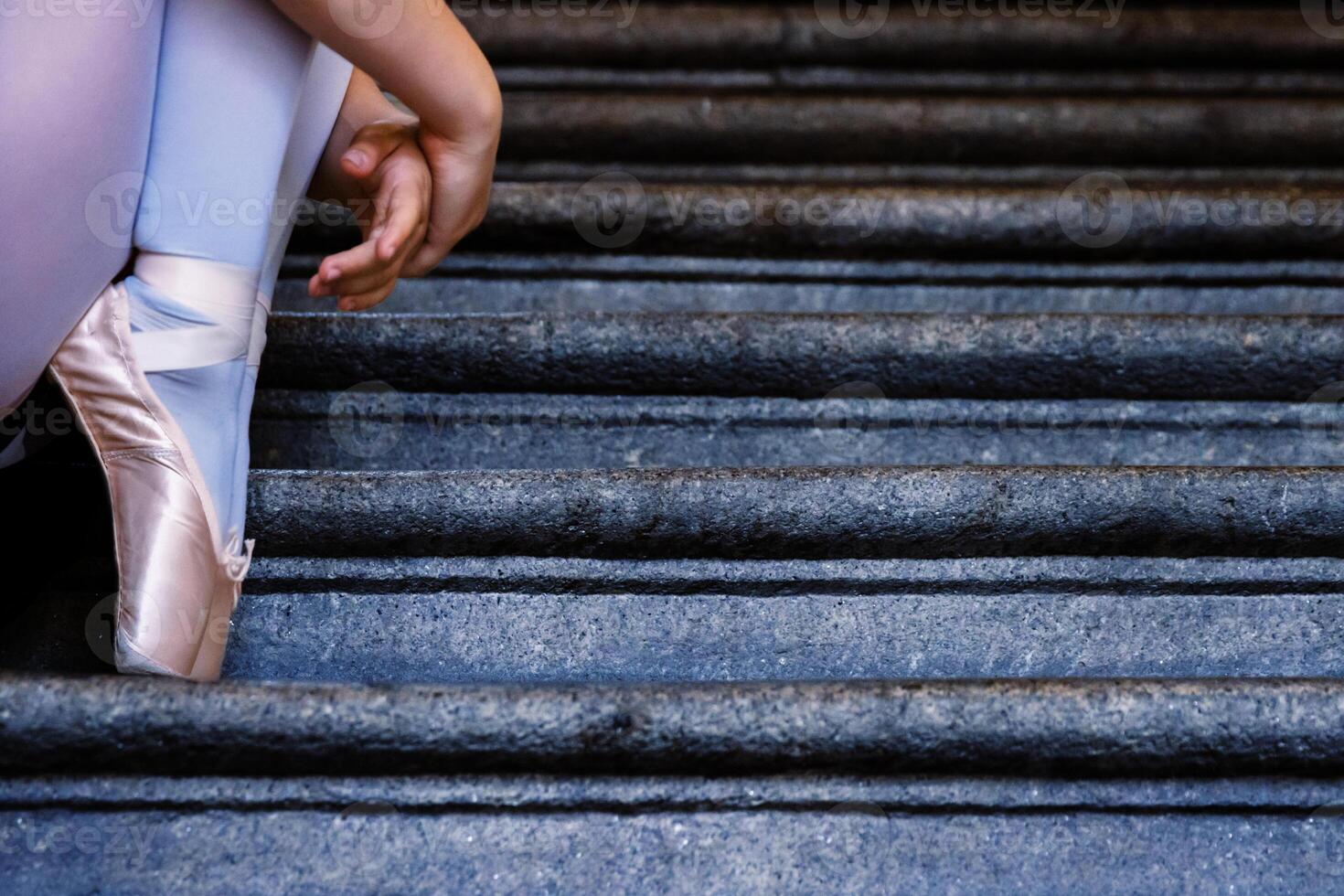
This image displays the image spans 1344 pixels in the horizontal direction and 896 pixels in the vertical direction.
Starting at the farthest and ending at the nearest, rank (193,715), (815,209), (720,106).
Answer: (720,106)
(815,209)
(193,715)

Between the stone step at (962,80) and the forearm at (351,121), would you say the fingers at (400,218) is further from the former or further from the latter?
the stone step at (962,80)

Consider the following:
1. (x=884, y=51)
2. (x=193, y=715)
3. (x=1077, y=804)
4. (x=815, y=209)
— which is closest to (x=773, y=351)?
(x=815, y=209)

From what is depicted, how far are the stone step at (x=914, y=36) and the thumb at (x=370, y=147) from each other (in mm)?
1003

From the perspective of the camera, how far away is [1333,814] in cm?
79

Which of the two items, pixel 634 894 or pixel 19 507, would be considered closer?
pixel 634 894

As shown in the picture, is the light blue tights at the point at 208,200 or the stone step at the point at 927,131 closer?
the light blue tights at the point at 208,200

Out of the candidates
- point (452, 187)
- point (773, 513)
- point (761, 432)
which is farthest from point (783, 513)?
point (452, 187)

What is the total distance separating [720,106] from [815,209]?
0.33 metres

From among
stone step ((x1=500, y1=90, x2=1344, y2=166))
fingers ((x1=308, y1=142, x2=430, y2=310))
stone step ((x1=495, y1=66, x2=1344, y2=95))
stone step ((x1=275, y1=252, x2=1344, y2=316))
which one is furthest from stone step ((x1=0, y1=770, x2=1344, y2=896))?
stone step ((x1=495, y1=66, x2=1344, y2=95))

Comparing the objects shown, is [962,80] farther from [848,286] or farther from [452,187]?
[452,187]

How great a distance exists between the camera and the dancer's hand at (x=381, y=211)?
2.66 feet

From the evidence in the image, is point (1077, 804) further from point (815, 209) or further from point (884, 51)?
point (884, 51)

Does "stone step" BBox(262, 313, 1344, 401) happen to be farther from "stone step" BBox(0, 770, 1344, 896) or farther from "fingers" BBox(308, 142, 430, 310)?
"stone step" BBox(0, 770, 1344, 896)

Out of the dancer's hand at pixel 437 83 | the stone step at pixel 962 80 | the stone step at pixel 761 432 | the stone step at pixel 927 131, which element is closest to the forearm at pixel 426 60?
the dancer's hand at pixel 437 83
